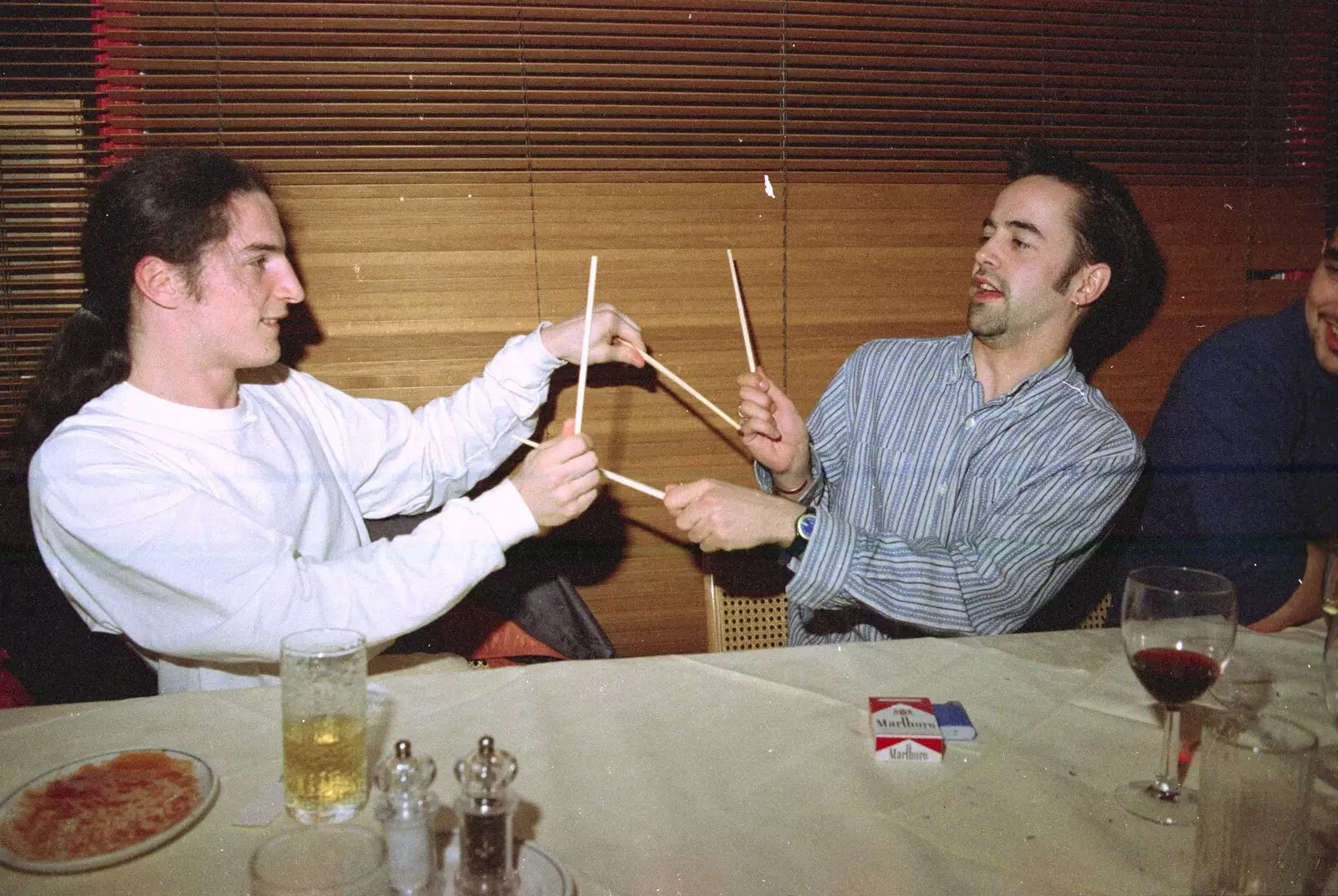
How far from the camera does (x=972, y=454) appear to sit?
209 cm

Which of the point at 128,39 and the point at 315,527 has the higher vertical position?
the point at 128,39

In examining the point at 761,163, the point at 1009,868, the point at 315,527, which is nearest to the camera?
the point at 1009,868

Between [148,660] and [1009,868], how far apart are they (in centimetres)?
154

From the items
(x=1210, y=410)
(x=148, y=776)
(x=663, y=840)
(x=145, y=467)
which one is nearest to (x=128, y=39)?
(x=145, y=467)

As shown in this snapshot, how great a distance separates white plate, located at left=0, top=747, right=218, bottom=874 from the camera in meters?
0.85

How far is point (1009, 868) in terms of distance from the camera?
0.89 m

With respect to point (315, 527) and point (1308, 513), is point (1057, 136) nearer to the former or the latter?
point (1308, 513)

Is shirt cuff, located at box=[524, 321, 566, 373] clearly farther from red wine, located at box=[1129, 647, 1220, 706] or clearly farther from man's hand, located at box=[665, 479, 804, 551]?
red wine, located at box=[1129, 647, 1220, 706]

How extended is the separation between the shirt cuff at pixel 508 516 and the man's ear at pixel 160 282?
0.68 metres

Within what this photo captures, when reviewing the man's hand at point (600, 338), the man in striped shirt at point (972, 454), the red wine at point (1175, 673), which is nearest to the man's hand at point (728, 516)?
the man in striped shirt at point (972, 454)

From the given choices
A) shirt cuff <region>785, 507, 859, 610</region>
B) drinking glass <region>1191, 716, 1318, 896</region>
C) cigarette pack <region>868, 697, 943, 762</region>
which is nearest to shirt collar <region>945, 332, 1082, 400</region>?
shirt cuff <region>785, 507, 859, 610</region>

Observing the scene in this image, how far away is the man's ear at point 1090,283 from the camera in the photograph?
7.11 feet

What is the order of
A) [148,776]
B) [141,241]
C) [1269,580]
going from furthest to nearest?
[1269,580], [141,241], [148,776]

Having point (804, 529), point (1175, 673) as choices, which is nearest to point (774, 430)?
point (804, 529)
